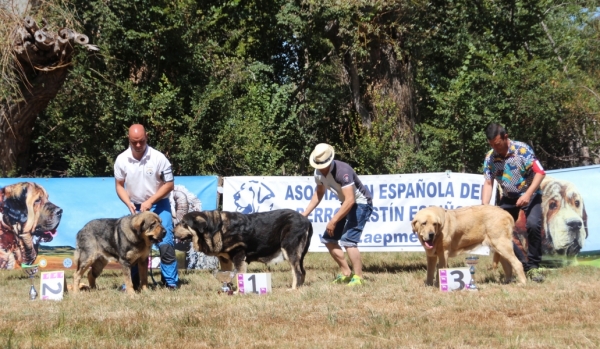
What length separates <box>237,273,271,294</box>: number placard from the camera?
30.1ft

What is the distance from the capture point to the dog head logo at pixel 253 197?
13.0 m

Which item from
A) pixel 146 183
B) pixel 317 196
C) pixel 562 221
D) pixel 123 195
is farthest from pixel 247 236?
pixel 562 221

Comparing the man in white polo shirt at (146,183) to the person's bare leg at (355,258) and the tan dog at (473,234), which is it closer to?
the person's bare leg at (355,258)

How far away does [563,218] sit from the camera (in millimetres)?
11633

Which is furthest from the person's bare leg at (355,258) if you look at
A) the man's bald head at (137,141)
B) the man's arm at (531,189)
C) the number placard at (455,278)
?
the man's bald head at (137,141)

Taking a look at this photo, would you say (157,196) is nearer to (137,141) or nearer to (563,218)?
(137,141)

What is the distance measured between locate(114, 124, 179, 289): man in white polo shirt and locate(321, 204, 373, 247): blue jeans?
218 cm

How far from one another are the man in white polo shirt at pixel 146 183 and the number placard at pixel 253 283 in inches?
50.1

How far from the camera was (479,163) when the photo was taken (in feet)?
61.5

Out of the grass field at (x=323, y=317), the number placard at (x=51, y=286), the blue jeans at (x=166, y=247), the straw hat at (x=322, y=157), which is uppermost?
the straw hat at (x=322, y=157)

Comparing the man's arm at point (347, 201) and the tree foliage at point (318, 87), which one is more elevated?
the tree foliage at point (318, 87)

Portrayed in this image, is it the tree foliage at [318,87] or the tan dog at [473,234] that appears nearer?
the tan dog at [473,234]

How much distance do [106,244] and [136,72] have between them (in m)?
9.70

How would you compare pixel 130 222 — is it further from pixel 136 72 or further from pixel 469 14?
pixel 469 14
